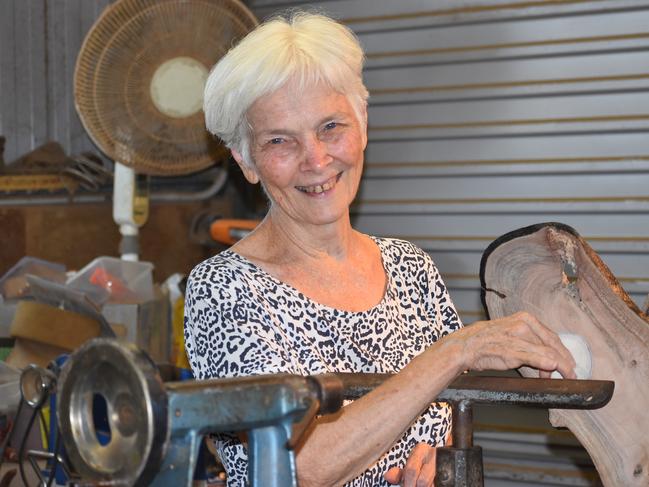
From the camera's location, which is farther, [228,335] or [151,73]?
[151,73]

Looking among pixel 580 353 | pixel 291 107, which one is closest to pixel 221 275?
pixel 291 107

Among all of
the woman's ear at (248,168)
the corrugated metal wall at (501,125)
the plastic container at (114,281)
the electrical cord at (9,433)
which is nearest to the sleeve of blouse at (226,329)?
the woman's ear at (248,168)

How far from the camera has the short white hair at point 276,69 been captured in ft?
6.56

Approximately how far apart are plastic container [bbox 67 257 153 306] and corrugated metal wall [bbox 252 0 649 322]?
106cm

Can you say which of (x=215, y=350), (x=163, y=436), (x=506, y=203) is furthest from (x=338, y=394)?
(x=506, y=203)

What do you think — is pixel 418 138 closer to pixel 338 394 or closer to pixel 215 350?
pixel 215 350

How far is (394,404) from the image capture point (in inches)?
63.9

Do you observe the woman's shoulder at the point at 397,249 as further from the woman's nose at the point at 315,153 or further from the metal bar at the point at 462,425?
the metal bar at the point at 462,425

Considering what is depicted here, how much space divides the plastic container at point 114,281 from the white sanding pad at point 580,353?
237cm

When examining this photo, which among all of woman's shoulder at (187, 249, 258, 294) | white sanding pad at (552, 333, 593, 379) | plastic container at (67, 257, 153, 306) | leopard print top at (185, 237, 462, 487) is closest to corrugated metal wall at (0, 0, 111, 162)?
plastic container at (67, 257, 153, 306)

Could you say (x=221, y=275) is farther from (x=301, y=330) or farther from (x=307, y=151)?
(x=307, y=151)

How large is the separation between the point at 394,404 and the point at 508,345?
235 millimetres

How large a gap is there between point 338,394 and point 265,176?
92 centimetres

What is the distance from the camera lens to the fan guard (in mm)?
4098
